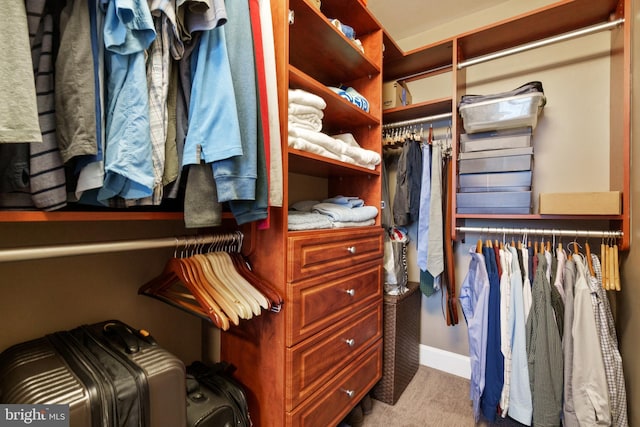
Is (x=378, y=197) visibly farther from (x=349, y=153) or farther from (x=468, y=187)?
(x=468, y=187)

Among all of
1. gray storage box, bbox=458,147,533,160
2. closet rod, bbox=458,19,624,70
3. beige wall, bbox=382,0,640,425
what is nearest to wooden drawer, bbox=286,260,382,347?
gray storage box, bbox=458,147,533,160

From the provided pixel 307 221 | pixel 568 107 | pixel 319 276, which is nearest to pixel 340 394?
pixel 319 276

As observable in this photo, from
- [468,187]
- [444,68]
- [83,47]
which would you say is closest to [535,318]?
[468,187]

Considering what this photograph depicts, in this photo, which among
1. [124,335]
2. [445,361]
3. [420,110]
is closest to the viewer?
[124,335]

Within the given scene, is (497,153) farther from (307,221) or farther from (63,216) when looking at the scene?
(63,216)

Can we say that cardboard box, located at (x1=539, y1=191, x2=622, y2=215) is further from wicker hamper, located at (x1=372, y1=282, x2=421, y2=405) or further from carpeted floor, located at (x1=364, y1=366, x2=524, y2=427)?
carpeted floor, located at (x1=364, y1=366, x2=524, y2=427)

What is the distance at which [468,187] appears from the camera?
1.61 metres

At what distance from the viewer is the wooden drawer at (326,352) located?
3.39 ft

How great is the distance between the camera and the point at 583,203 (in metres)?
1.27

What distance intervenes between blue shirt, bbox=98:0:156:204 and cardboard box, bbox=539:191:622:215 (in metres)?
1.67

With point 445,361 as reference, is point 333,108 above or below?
above

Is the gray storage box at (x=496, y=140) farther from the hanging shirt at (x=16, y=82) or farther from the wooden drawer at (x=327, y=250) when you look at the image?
the hanging shirt at (x=16, y=82)

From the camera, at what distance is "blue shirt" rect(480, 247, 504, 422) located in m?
1.42

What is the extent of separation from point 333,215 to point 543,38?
1647 millimetres
